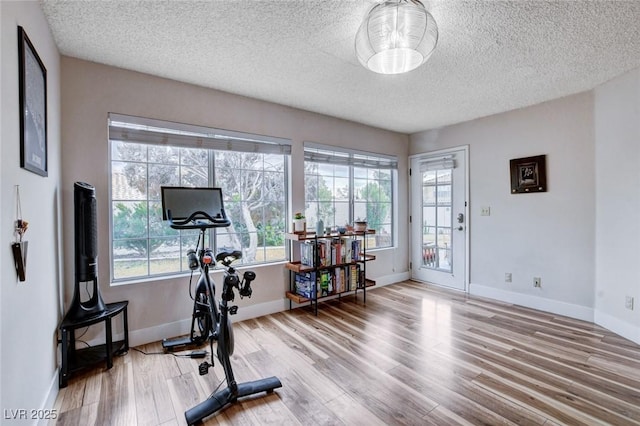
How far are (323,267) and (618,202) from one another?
118 inches

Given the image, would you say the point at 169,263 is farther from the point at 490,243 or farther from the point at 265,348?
the point at 490,243

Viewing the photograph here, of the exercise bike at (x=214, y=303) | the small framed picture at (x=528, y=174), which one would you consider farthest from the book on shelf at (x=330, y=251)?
the small framed picture at (x=528, y=174)

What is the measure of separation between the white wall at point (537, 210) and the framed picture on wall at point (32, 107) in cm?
446

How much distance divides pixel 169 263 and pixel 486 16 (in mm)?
3237

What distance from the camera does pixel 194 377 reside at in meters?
2.16

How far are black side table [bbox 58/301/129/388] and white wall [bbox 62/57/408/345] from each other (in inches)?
6.8

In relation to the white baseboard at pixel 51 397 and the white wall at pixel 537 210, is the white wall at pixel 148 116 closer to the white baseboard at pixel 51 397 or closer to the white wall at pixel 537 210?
the white baseboard at pixel 51 397

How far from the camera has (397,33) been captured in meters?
1.69

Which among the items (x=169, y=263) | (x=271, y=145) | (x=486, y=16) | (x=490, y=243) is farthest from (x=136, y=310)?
(x=490, y=243)

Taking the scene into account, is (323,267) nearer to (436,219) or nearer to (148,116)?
(436,219)

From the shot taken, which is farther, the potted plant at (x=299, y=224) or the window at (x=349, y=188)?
the window at (x=349, y=188)

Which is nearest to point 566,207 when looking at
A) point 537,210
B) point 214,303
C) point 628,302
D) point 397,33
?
point 537,210

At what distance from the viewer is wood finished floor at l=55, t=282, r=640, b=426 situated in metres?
1.76

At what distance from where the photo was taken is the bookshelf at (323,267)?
11.2 ft
